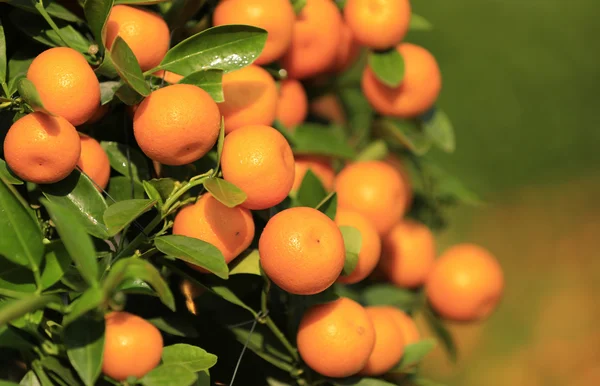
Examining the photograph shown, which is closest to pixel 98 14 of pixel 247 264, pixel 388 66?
pixel 247 264

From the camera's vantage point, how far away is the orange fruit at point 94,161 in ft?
1.99

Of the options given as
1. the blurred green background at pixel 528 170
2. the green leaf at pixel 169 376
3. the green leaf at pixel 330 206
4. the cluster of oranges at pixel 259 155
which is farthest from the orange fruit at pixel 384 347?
the blurred green background at pixel 528 170

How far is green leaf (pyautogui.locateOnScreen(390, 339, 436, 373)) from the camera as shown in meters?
0.74

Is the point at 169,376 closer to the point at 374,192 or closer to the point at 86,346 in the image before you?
the point at 86,346

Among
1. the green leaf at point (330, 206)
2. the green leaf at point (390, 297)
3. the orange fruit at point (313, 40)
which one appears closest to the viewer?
the green leaf at point (330, 206)

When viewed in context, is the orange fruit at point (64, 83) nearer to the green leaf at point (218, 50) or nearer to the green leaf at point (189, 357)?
the green leaf at point (218, 50)

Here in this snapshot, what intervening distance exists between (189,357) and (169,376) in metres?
0.04

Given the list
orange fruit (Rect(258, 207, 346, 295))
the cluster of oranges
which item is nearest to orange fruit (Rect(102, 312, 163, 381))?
the cluster of oranges

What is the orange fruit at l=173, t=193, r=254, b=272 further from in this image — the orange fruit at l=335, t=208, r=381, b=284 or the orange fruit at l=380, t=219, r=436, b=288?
the orange fruit at l=380, t=219, r=436, b=288

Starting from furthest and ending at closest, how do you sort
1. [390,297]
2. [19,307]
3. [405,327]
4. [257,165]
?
[390,297] < [405,327] < [257,165] < [19,307]

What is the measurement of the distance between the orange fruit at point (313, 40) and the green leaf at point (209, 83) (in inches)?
7.6

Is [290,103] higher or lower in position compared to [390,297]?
higher

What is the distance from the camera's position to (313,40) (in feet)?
2.59

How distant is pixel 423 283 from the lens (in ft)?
3.21
